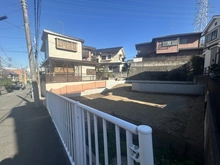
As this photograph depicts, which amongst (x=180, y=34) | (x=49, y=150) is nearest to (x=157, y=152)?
(x=49, y=150)

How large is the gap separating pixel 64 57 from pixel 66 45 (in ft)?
5.15

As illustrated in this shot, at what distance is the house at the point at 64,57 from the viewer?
40.6 feet

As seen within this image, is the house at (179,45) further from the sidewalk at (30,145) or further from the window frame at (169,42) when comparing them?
the sidewalk at (30,145)

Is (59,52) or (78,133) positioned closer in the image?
(78,133)

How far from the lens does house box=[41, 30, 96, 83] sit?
12.4 metres

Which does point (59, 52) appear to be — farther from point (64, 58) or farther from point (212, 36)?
point (212, 36)

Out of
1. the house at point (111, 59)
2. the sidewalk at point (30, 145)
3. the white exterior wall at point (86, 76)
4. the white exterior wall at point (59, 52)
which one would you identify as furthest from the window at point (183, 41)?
the sidewalk at point (30, 145)

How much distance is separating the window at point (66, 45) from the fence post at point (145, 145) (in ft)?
48.4

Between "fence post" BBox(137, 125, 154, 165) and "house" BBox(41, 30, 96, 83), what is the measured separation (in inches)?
427

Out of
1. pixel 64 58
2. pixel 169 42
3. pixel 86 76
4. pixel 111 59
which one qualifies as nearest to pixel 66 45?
pixel 64 58

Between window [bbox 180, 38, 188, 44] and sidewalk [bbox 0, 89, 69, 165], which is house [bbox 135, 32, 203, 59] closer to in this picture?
window [bbox 180, 38, 188, 44]

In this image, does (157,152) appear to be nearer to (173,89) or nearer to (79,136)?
(79,136)

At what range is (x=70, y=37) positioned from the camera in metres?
14.4

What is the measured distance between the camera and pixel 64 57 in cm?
1397
